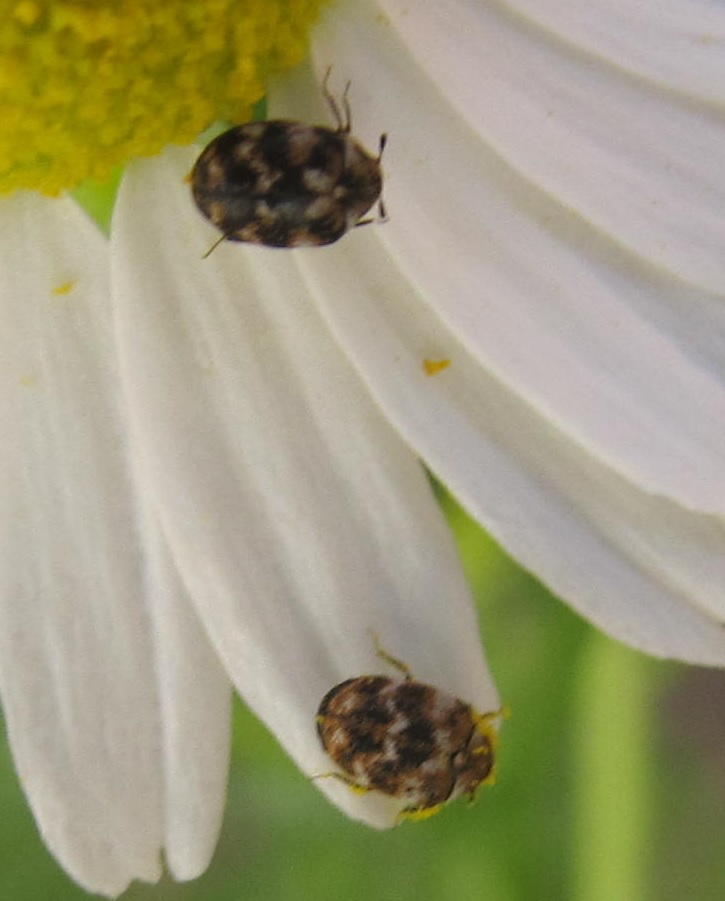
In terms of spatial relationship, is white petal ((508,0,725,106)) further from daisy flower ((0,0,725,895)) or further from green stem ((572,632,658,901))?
green stem ((572,632,658,901))

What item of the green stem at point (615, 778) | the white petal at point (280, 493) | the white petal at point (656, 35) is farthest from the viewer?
the green stem at point (615, 778)

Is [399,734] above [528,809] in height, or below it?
above

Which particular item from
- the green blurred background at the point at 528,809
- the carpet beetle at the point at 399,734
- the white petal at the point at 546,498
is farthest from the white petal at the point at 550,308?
the green blurred background at the point at 528,809

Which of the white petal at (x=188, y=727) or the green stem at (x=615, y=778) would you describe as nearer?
the white petal at (x=188, y=727)

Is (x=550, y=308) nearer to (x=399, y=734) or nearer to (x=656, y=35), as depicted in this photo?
(x=656, y=35)

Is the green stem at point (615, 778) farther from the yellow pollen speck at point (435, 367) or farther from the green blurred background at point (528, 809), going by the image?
the yellow pollen speck at point (435, 367)

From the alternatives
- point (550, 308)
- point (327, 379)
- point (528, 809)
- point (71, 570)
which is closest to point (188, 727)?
point (71, 570)

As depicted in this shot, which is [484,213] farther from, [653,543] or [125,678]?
[125,678]

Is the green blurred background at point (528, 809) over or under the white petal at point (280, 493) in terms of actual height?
under
